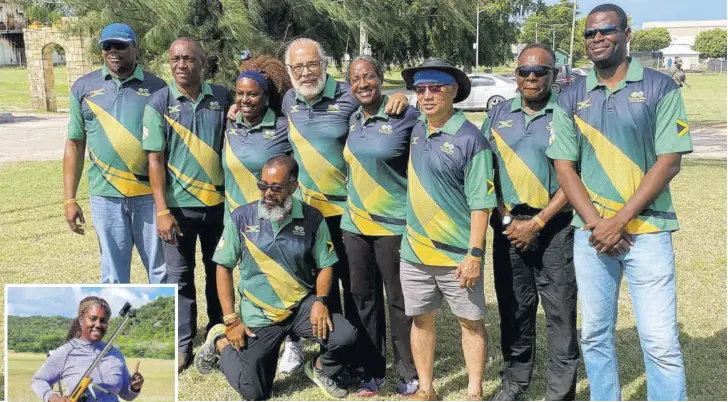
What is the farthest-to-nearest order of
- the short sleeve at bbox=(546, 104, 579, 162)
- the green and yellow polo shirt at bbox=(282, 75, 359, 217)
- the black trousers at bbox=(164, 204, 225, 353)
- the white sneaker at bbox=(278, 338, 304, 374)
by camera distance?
the white sneaker at bbox=(278, 338, 304, 374), the black trousers at bbox=(164, 204, 225, 353), the green and yellow polo shirt at bbox=(282, 75, 359, 217), the short sleeve at bbox=(546, 104, 579, 162)

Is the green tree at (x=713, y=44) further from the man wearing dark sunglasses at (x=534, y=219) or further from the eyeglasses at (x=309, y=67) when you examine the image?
the eyeglasses at (x=309, y=67)

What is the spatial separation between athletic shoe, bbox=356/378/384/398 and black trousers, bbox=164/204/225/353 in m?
1.16

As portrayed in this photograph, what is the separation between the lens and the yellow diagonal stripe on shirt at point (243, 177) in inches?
165

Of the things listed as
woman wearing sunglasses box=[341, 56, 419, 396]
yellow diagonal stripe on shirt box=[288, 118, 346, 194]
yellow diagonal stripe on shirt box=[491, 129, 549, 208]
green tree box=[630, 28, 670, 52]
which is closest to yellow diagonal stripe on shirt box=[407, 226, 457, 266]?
woman wearing sunglasses box=[341, 56, 419, 396]

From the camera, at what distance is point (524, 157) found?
12.3 feet

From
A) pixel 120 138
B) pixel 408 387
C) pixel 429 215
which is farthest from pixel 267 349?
pixel 120 138

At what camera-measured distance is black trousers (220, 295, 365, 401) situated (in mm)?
4098

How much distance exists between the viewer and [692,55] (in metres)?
87.1

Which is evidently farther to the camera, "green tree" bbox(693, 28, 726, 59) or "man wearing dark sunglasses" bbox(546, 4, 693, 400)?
"green tree" bbox(693, 28, 726, 59)

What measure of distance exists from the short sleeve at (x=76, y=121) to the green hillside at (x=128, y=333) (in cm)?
184

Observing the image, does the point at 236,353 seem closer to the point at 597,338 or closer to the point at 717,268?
the point at 597,338

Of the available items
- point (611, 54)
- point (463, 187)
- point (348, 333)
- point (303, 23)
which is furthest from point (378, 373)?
point (303, 23)

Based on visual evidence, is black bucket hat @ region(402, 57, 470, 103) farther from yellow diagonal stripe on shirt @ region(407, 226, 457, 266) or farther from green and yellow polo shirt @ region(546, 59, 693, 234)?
yellow diagonal stripe on shirt @ region(407, 226, 457, 266)

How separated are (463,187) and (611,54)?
37.9 inches
